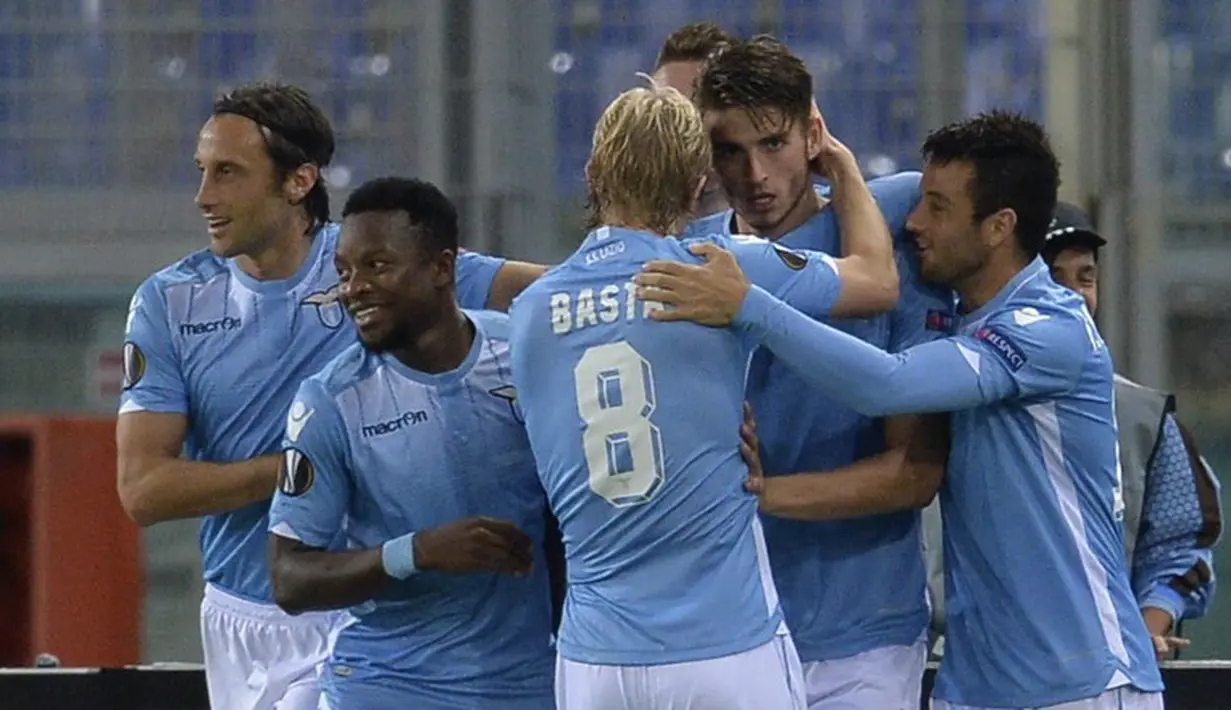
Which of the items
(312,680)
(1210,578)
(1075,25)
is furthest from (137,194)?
(1210,578)

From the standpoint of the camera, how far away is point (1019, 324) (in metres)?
2.94

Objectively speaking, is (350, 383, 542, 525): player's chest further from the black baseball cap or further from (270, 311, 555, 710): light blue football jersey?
the black baseball cap

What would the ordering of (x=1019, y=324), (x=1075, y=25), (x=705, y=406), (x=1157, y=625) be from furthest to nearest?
(x=1075, y=25)
(x=1157, y=625)
(x=1019, y=324)
(x=705, y=406)

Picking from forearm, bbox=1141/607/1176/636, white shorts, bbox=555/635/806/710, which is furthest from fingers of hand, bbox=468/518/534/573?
forearm, bbox=1141/607/1176/636

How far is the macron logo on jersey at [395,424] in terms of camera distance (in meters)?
2.98

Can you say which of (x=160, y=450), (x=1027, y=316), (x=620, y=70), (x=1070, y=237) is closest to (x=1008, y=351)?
(x=1027, y=316)

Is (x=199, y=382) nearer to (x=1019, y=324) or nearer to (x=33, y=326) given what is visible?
(x=1019, y=324)

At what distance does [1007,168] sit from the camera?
301cm

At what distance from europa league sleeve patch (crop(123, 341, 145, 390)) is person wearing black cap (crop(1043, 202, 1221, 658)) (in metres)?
1.61

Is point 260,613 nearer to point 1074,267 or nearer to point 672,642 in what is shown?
point 672,642

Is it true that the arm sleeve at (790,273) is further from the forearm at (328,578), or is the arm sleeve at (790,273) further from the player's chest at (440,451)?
the forearm at (328,578)

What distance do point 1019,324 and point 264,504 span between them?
1296mm

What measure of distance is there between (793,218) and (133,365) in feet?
3.75

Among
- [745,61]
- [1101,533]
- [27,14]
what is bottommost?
[1101,533]
